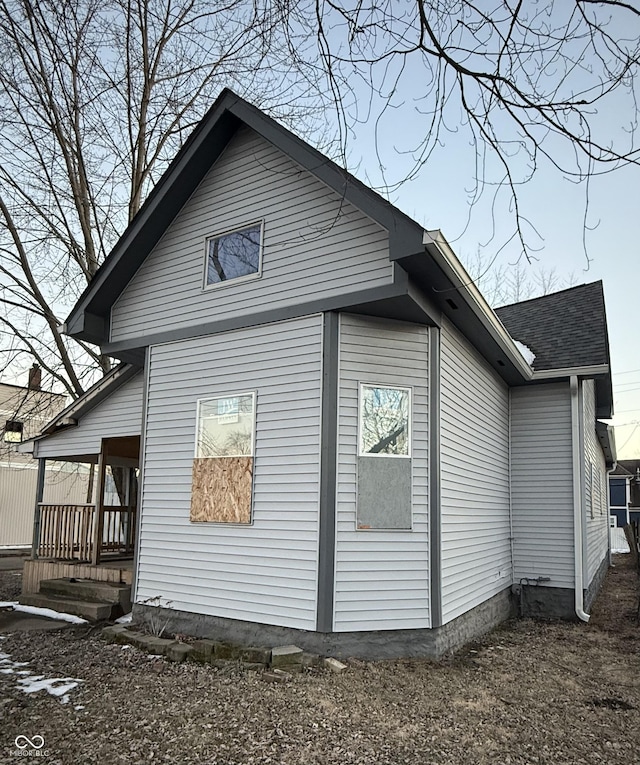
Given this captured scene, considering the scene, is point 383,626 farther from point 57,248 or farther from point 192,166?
point 57,248

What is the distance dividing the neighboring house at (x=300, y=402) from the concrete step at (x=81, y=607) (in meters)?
0.78

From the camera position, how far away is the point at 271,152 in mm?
7660

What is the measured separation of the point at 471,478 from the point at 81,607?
538 cm

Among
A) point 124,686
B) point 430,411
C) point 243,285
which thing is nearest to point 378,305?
point 430,411

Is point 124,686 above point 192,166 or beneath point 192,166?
beneath

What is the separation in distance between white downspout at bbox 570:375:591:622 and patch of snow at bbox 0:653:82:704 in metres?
7.14

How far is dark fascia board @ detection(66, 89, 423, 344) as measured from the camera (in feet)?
20.8

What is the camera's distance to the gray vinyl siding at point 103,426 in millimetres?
9984

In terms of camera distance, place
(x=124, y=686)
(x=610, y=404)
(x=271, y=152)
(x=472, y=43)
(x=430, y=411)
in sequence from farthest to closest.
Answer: (x=610, y=404), (x=271, y=152), (x=430, y=411), (x=124, y=686), (x=472, y=43)

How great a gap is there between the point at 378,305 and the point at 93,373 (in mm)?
10957

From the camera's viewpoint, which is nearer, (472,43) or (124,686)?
(472,43)

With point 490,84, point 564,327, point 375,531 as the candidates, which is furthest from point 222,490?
point 564,327

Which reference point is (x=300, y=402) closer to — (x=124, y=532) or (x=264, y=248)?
(x=264, y=248)

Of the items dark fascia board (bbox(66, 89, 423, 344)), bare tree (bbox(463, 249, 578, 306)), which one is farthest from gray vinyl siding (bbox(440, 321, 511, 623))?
bare tree (bbox(463, 249, 578, 306))
